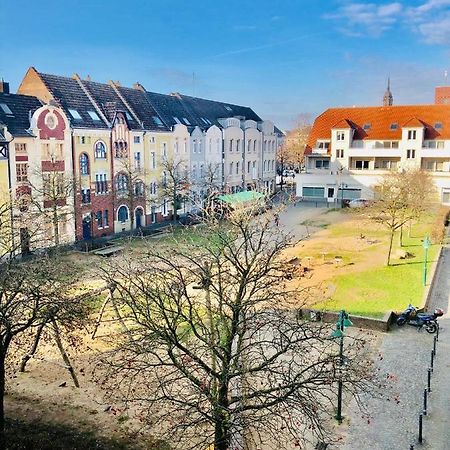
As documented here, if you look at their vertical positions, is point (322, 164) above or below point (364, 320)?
above

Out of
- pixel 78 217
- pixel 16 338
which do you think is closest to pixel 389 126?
pixel 78 217

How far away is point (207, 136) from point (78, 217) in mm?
20959

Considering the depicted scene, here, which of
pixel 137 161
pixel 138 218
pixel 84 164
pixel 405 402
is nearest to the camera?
pixel 405 402

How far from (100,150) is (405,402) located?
105 ft

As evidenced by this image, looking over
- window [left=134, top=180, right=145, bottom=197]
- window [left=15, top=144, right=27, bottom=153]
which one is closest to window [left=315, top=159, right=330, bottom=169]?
window [left=134, top=180, right=145, bottom=197]

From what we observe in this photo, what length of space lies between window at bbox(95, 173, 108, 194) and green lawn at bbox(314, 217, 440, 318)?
21.6 meters

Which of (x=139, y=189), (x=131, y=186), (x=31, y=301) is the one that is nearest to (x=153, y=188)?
(x=139, y=189)

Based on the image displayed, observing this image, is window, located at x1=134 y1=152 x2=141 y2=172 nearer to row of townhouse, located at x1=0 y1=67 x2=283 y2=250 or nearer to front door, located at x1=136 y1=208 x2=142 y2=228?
row of townhouse, located at x1=0 y1=67 x2=283 y2=250

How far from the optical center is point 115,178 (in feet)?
138

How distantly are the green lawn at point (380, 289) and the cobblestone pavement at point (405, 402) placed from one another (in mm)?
2213

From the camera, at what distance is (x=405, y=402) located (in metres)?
15.1

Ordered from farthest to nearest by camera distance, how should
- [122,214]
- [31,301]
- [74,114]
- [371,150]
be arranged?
1. [371,150]
2. [122,214]
3. [74,114]
4. [31,301]

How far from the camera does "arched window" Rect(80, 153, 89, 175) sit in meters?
38.5

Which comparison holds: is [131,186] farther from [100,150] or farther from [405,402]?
[405,402]
